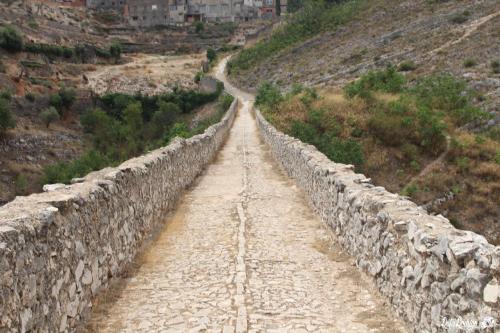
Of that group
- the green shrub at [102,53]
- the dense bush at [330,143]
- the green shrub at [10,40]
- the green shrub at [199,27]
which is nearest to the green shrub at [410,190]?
the dense bush at [330,143]

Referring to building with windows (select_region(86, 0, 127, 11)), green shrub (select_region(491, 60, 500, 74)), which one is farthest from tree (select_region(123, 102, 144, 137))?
building with windows (select_region(86, 0, 127, 11))

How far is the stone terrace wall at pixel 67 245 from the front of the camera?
13.5ft

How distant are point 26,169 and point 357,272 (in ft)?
141

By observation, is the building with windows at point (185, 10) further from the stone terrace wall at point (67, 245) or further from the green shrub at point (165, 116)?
the stone terrace wall at point (67, 245)

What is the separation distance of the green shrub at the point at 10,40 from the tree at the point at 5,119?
20.2 metres

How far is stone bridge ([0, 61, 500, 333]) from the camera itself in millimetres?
4230

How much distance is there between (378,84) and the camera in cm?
3150

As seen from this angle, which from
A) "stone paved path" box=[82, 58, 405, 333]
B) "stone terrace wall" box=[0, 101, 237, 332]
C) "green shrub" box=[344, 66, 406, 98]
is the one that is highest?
"green shrub" box=[344, 66, 406, 98]

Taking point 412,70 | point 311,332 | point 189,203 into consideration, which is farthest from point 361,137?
point 311,332

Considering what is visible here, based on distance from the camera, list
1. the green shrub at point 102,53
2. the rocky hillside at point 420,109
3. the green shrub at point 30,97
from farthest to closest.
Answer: the green shrub at point 102,53 < the green shrub at point 30,97 < the rocky hillside at point 420,109

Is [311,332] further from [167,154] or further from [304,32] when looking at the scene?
[304,32]

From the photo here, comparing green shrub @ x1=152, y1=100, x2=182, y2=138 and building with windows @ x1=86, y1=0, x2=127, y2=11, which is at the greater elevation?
building with windows @ x1=86, y1=0, x2=127, y2=11

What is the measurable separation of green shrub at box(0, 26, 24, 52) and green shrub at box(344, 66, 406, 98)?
164 feet

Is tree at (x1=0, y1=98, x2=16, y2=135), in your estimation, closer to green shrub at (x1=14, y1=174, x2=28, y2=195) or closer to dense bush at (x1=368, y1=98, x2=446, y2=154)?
green shrub at (x1=14, y1=174, x2=28, y2=195)
